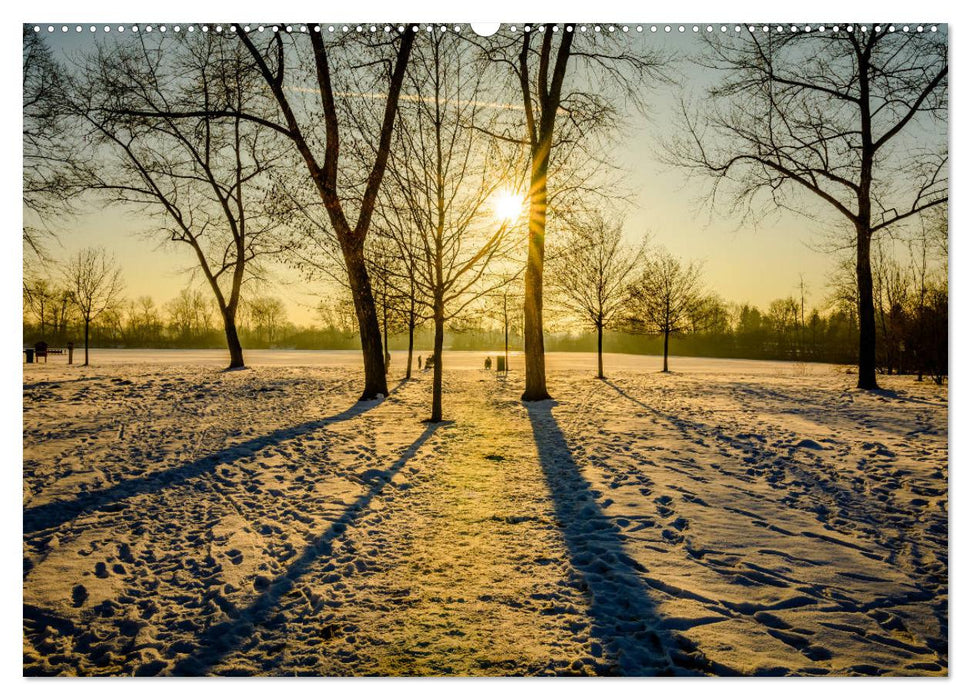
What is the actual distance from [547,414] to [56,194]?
8380 millimetres

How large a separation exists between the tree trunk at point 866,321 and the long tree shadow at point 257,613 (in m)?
12.0

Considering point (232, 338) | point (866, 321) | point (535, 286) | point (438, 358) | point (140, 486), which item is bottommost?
point (140, 486)

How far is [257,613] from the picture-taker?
2879 mm

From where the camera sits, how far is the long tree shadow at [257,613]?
241 centimetres

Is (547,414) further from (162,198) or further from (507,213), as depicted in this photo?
(162,198)

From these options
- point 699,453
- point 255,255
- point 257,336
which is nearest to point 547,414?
point 699,453

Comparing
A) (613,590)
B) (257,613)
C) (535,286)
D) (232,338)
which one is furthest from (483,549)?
(232,338)

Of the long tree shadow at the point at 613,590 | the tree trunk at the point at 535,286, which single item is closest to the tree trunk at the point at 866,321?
the tree trunk at the point at 535,286

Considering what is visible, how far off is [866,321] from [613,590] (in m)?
11.8

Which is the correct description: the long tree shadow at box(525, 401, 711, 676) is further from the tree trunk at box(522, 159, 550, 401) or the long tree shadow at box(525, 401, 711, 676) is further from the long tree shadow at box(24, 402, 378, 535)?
the tree trunk at box(522, 159, 550, 401)

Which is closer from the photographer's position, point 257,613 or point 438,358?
point 257,613

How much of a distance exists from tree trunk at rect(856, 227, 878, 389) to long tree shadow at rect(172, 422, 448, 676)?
1200 centimetres

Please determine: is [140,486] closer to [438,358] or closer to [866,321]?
[438,358]

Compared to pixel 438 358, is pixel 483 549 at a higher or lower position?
lower
